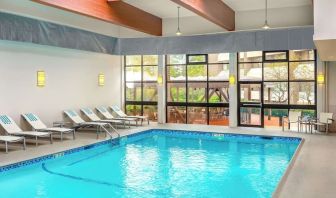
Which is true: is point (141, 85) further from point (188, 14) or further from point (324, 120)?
point (324, 120)

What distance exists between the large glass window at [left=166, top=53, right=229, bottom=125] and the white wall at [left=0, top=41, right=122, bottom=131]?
2351mm

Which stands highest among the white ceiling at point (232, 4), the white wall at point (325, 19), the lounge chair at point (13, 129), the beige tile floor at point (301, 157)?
the white ceiling at point (232, 4)

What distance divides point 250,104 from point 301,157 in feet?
16.0

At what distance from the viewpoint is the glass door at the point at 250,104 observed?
11.8 m

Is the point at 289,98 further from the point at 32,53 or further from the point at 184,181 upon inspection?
the point at 32,53

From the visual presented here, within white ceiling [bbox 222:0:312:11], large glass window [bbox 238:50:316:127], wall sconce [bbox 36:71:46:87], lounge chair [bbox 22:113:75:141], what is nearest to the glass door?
large glass window [bbox 238:50:316:127]

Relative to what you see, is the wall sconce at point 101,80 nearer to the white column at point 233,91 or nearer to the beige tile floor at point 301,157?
the beige tile floor at point 301,157

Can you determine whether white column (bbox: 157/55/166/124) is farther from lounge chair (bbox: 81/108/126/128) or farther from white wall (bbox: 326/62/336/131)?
white wall (bbox: 326/62/336/131)

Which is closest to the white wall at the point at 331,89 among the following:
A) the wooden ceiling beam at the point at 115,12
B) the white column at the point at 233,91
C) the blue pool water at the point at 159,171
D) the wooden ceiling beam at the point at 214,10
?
the blue pool water at the point at 159,171

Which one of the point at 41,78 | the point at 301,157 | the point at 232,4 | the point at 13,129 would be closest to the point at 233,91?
the point at 232,4

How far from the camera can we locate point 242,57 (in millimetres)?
11984

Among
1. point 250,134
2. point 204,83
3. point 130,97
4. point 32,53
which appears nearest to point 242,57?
point 204,83

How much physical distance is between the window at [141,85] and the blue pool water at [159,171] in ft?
12.2

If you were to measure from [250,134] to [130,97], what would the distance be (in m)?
5.58
